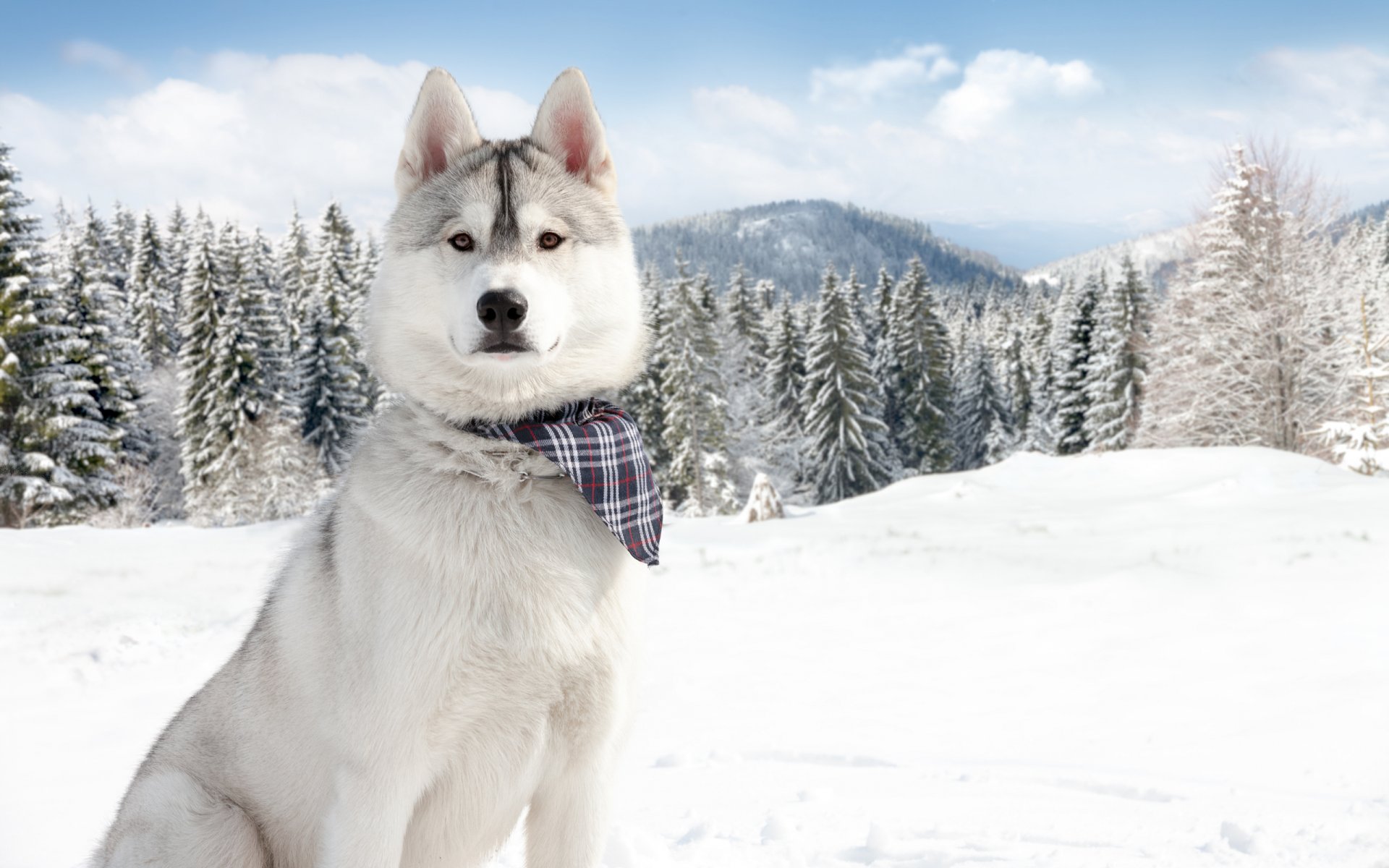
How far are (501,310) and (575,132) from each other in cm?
88

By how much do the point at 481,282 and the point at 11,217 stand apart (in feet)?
96.0

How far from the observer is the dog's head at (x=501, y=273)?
2.52 meters

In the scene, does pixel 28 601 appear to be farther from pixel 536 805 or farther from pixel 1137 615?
pixel 1137 615

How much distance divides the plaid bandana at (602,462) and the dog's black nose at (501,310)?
322mm

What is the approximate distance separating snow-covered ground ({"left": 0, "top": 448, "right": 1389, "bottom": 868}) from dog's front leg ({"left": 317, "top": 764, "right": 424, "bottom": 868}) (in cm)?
93

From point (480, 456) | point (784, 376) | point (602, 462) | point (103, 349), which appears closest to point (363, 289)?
point (103, 349)

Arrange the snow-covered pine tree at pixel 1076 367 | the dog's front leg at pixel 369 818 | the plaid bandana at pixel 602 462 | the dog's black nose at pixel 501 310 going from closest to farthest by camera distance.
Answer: the dog's front leg at pixel 369 818
the dog's black nose at pixel 501 310
the plaid bandana at pixel 602 462
the snow-covered pine tree at pixel 1076 367

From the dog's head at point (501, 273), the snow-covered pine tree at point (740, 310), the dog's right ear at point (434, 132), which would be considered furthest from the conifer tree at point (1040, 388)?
the dog's right ear at point (434, 132)

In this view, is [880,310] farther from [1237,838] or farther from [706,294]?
[1237,838]

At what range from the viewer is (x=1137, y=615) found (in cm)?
790

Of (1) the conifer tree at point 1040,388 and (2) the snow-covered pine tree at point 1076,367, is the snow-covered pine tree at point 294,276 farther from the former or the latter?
(1) the conifer tree at point 1040,388

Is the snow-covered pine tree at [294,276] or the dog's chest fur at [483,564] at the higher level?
the snow-covered pine tree at [294,276]

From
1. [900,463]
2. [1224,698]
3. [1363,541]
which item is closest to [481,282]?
[1224,698]

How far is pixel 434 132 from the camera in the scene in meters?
2.95
